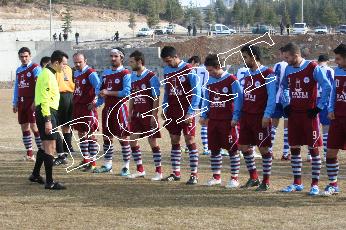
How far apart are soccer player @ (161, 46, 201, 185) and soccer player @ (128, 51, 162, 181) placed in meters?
0.26

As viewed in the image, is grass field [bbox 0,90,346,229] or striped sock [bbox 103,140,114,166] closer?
grass field [bbox 0,90,346,229]

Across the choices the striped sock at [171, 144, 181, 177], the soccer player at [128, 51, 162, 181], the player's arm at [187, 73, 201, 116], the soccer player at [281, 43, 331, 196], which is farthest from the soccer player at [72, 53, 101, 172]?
the soccer player at [281, 43, 331, 196]

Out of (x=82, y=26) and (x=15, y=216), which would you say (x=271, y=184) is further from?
(x=82, y=26)

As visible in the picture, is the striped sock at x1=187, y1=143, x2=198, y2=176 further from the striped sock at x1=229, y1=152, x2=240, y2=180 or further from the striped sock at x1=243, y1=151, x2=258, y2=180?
the striped sock at x1=243, y1=151, x2=258, y2=180

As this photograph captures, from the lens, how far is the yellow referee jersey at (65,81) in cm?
1622

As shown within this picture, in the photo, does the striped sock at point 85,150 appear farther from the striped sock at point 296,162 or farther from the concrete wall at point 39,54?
the concrete wall at point 39,54

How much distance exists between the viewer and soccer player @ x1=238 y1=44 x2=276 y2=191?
11891mm

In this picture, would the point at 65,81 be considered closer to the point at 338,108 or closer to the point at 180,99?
the point at 180,99

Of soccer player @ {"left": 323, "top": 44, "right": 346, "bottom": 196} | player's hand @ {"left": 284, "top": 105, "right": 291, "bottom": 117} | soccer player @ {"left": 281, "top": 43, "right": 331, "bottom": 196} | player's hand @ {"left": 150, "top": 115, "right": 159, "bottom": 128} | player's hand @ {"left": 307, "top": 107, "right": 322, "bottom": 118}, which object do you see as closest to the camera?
soccer player @ {"left": 323, "top": 44, "right": 346, "bottom": 196}

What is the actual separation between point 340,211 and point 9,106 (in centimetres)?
2851

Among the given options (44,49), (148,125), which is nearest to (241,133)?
(148,125)

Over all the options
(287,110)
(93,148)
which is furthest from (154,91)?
(93,148)

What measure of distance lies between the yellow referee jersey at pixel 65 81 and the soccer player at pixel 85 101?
1.25 metres

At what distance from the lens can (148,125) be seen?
1335cm
